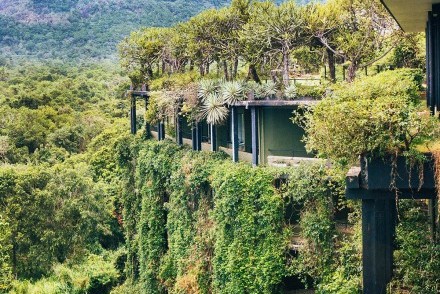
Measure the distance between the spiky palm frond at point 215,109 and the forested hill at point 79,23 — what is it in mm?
86569

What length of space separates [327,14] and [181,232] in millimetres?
8666

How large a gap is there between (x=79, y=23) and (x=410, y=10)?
108m

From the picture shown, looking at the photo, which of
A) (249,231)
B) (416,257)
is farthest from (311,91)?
(416,257)

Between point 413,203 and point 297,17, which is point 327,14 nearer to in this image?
point 297,17

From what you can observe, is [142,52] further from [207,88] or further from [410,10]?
[410,10]

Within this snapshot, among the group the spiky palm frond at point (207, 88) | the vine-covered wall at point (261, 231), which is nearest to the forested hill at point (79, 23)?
the vine-covered wall at point (261, 231)

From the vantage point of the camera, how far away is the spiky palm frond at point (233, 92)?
19.7 m

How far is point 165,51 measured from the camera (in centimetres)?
2797

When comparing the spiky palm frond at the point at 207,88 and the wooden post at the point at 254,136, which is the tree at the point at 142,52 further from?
the wooden post at the point at 254,136

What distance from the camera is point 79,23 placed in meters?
116

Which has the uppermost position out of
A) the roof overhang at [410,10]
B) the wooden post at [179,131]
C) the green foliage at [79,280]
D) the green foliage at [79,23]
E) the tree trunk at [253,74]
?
the green foliage at [79,23]

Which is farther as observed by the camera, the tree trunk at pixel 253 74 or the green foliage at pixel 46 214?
the green foliage at pixel 46 214

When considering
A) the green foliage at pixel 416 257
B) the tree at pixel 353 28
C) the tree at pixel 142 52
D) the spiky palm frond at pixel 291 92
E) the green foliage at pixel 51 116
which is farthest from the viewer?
the green foliage at pixel 51 116

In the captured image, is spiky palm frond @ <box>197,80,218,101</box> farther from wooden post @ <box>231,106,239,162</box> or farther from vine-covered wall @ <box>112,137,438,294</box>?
vine-covered wall @ <box>112,137,438,294</box>
